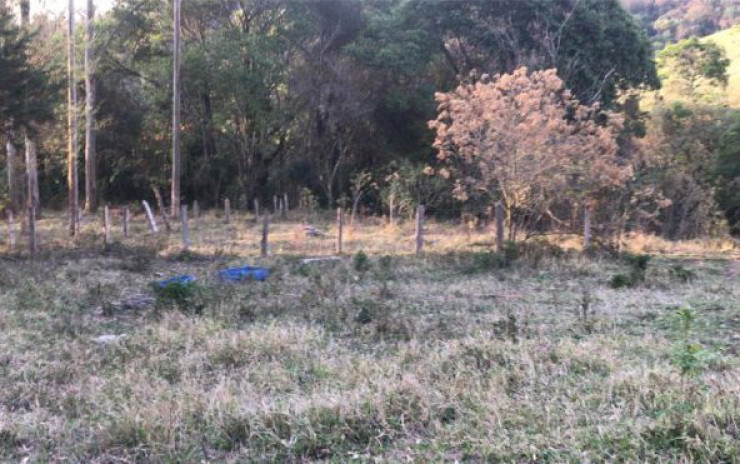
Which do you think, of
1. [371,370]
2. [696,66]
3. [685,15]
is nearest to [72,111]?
[371,370]

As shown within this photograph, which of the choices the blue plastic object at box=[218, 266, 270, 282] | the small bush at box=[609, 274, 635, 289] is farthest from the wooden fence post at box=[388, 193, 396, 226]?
the small bush at box=[609, 274, 635, 289]

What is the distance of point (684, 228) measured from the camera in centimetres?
1939

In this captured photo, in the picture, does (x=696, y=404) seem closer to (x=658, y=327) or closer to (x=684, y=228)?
(x=658, y=327)

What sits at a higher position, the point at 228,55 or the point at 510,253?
the point at 228,55

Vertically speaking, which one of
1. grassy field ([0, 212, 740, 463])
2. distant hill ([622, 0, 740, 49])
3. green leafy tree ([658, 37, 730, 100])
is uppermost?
distant hill ([622, 0, 740, 49])

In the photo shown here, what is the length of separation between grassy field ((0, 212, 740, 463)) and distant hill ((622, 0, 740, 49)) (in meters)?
51.3

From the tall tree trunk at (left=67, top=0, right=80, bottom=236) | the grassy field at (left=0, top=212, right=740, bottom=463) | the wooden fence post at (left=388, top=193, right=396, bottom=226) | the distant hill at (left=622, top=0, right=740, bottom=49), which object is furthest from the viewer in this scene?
the distant hill at (left=622, top=0, right=740, bottom=49)

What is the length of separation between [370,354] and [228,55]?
69.6 ft

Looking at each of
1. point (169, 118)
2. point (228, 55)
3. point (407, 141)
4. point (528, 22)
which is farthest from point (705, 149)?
point (169, 118)

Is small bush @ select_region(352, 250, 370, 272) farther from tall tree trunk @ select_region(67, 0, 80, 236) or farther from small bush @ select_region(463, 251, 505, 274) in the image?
tall tree trunk @ select_region(67, 0, 80, 236)

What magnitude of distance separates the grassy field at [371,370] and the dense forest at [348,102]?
8182mm

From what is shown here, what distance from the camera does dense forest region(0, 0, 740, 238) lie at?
1991 cm

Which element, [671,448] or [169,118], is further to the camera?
[169,118]

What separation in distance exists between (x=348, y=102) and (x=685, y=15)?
45.0 meters
